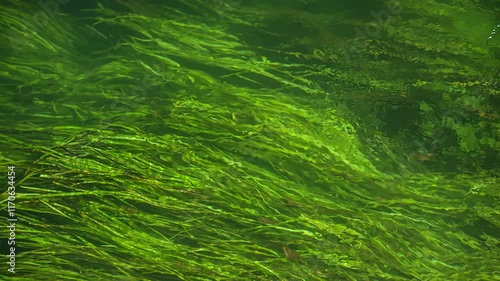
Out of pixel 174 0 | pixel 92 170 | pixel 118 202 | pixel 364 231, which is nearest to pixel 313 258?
pixel 364 231

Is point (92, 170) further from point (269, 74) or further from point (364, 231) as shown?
point (364, 231)

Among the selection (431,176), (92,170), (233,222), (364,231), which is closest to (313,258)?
(364,231)

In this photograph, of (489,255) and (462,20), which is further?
(489,255)

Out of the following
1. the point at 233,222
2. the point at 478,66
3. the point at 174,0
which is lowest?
the point at 233,222

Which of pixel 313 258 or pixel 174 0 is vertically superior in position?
pixel 174 0

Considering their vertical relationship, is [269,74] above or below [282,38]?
below

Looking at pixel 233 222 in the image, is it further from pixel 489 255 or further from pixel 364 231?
pixel 489 255
